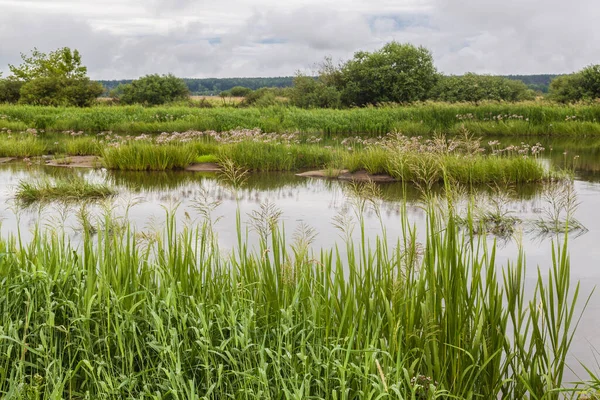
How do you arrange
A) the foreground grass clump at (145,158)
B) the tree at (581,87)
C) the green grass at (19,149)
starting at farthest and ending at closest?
the tree at (581,87), the green grass at (19,149), the foreground grass clump at (145,158)

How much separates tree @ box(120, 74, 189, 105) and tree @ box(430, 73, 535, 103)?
16060 millimetres

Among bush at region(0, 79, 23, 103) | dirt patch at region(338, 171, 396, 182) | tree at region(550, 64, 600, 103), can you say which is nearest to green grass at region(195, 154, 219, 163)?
dirt patch at region(338, 171, 396, 182)

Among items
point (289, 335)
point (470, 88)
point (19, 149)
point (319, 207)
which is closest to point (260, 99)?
point (470, 88)

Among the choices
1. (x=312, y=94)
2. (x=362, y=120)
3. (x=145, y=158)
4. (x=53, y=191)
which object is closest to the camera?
(x=53, y=191)

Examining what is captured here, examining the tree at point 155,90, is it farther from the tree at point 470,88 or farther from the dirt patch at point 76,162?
the dirt patch at point 76,162

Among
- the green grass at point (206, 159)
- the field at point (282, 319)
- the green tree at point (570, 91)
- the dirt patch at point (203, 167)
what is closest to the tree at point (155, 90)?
the green tree at point (570, 91)

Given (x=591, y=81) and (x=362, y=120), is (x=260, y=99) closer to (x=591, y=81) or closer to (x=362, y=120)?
(x=362, y=120)

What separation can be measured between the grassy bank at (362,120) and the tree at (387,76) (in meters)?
10.6

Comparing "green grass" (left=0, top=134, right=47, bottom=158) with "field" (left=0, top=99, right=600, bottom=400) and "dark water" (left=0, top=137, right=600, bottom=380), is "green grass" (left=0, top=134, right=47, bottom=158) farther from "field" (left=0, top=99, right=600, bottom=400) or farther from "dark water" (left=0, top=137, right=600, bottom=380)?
"field" (left=0, top=99, right=600, bottom=400)

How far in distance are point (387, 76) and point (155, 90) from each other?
14.4 m

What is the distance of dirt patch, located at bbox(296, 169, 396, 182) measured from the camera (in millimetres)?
12304

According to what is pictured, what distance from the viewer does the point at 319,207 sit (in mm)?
9453

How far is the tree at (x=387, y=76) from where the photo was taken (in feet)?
123

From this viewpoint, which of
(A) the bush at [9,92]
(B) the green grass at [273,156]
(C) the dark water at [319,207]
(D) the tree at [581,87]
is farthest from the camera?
(A) the bush at [9,92]
